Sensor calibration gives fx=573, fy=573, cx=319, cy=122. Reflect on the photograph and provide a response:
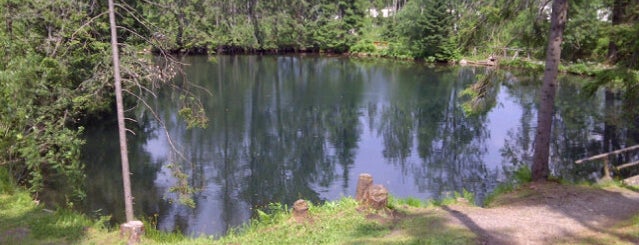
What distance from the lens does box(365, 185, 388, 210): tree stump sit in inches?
375

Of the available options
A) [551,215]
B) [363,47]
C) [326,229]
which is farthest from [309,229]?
[363,47]

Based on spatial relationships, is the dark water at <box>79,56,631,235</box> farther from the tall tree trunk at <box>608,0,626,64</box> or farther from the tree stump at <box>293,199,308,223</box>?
the tree stump at <box>293,199,308,223</box>

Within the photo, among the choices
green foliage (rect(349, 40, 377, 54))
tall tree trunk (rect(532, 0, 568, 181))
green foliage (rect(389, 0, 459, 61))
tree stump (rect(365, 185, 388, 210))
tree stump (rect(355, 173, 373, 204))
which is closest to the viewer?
tree stump (rect(365, 185, 388, 210))

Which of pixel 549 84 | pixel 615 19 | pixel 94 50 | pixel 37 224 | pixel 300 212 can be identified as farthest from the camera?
pixel 615 19

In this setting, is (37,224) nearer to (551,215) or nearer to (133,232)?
(133,232)

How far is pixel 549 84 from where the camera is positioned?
1118cm

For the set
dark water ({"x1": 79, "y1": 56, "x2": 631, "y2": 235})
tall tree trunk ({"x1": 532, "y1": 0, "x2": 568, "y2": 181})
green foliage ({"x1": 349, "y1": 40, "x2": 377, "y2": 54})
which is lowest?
dark water ({"x1": 79, "y1": 56, "x2": 631, "y2": 235})

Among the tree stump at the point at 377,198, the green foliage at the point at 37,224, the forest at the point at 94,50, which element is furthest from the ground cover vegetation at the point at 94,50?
the tree stump at the point at 377,198

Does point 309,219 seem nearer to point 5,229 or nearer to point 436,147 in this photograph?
point 5,229

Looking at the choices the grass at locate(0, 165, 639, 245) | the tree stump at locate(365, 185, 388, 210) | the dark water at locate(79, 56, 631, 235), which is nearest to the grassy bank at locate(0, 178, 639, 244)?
the grass at locate(0, 165, 639, 245)

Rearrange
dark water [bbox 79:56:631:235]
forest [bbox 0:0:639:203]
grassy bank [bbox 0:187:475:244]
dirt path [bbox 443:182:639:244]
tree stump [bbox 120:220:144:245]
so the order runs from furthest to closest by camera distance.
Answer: dark water [bbox 79:56:631:235], forest [bbox 0:0:639:203], tree stump [bbox 120:220:144:245], grassy bank [bbox 0:187:475:244], dirt path [bbox 443:182:639:244]

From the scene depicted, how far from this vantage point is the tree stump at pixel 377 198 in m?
9.52

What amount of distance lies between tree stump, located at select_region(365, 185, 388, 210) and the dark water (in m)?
4.19

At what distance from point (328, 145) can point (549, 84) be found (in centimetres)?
1166
